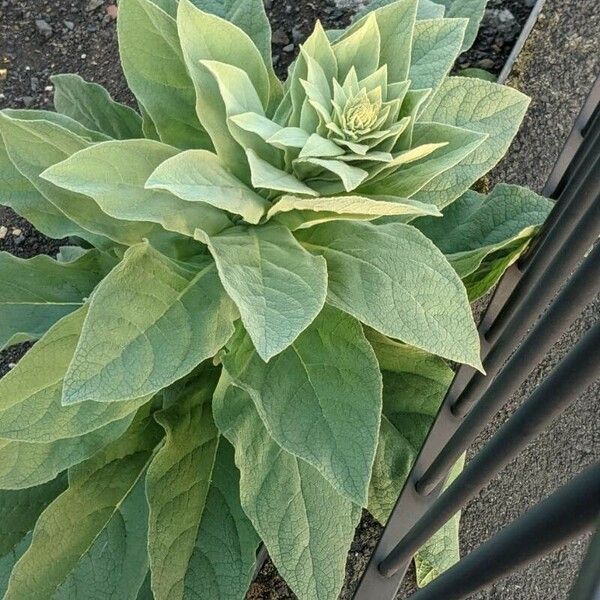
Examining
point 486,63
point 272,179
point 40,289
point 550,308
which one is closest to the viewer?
point 550,308

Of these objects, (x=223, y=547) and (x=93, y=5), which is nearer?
(x=223, y=547)

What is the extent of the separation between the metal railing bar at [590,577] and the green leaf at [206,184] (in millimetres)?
490

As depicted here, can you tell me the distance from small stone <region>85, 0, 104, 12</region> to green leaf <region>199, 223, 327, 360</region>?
112 centimetres

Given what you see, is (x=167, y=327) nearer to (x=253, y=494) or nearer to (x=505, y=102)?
(x=253, y=494)

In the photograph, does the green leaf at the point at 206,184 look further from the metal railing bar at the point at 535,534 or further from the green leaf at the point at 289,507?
the metal railing bar at the point at 535,534

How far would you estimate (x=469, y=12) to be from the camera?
1204 mm

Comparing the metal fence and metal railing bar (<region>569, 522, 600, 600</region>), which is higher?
metal railing bar (<region>569, 522, 600, 600</region>)

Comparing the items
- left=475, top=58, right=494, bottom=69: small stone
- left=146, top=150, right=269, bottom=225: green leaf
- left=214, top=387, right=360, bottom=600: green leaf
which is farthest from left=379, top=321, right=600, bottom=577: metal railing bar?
left=475, top=58, right=494, bottom=69: small stone

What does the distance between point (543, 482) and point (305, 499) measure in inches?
24.0

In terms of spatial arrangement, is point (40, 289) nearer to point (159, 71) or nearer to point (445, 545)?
point (159, 71)

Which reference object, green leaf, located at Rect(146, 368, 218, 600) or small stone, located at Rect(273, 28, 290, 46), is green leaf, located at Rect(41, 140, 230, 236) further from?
small stone, located at Rect(273, 28, 290, 46)

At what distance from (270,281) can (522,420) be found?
13.1 inches

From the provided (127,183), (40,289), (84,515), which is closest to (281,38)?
(40,289)

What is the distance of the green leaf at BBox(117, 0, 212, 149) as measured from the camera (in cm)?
94
